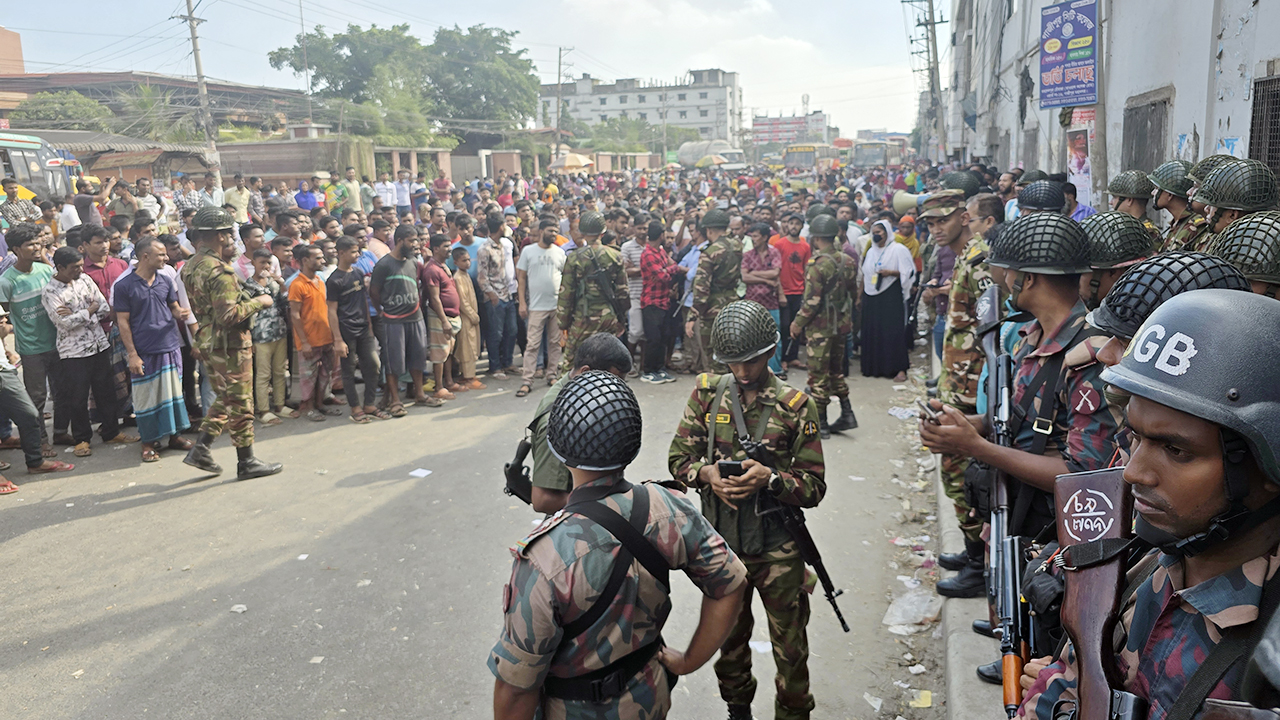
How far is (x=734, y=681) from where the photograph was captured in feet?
11.1

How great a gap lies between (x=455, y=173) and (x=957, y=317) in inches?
1537

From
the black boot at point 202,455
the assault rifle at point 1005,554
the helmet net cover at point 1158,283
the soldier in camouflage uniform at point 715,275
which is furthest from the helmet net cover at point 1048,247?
the black boot at point 202,455

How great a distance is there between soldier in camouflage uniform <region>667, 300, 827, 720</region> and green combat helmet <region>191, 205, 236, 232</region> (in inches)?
186

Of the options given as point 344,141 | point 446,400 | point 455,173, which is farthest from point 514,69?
point 446,400

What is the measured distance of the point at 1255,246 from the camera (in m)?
2.71

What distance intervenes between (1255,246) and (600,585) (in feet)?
8.02

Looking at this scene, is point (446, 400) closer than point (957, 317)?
No

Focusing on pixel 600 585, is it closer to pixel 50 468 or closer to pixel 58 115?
pixel 50 468

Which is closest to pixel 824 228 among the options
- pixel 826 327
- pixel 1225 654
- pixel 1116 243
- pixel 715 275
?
pixel 826 327

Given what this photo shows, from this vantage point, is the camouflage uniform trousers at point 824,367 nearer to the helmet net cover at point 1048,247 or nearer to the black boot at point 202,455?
the helmet net cover at point 1048,247

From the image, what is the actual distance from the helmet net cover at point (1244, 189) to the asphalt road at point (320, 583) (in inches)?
101

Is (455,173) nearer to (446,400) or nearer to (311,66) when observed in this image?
(311,66)

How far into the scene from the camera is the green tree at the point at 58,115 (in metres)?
33.3

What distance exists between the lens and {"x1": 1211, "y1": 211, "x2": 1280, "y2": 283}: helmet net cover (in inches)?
105
